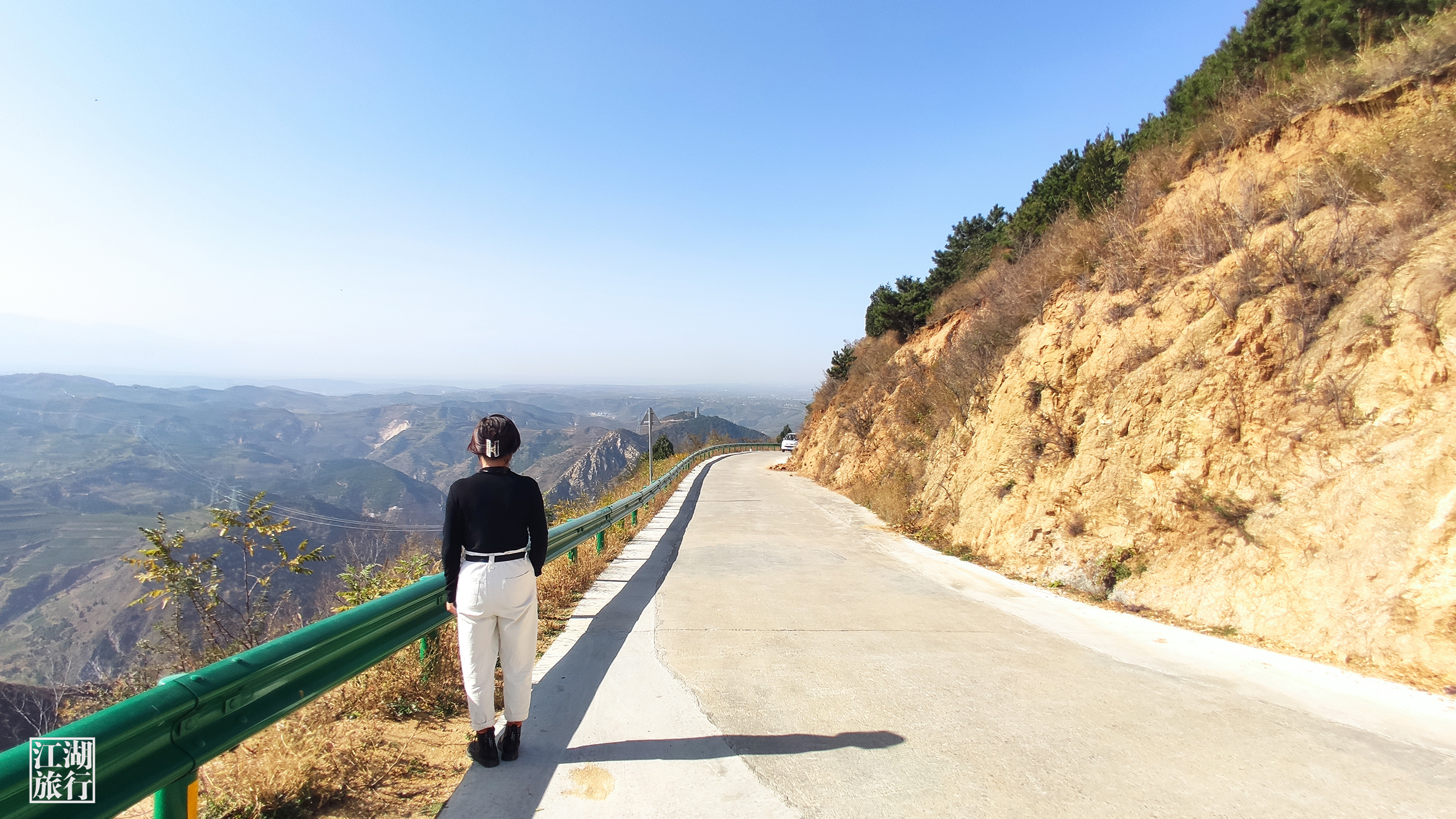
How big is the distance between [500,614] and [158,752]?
1.40 metres

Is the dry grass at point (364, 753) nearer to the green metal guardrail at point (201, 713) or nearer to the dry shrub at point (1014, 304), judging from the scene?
the green metal guardrail at point (201, 713)

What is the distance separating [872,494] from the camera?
1695 cm

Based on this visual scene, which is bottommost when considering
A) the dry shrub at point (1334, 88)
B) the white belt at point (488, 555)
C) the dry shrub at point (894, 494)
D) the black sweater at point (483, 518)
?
the dry shrub at point (894, 494)

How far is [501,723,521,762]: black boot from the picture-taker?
3.46 meters

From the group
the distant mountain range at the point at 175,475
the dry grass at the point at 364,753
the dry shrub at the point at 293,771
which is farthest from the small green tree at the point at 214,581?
the dry shrub at the point at 293,771

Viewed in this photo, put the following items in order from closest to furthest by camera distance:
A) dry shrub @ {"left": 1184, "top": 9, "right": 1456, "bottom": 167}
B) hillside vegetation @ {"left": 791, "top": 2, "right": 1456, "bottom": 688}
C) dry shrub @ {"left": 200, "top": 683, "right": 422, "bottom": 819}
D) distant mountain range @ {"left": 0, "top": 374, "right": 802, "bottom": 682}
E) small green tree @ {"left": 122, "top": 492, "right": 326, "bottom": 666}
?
dry shrub @ {"left": 200, "top": 683, "right": 422, "bottom": 819} < small green tree @ {"left": 122, "top": 492, "right": 326, "bottom": 666} < hillside vegetation @ {"left": 791, "top": 2, "right": 1456, "bottom": 688} < dry shrub @ {"left": 1184, "top": 9, "right": 1456, "bottom": 167} < distant mountain range @ {"left": 0, "top": 374, "right": 802, "bottom": 682}

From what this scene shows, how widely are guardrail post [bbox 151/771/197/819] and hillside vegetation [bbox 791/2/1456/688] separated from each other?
765 cm

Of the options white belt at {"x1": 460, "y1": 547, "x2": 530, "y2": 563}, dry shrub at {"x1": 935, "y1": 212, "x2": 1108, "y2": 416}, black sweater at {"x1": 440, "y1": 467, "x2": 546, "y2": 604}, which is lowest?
white belt at {"x1": 460, "y1": 547, "x2": 530, "y2": 563}

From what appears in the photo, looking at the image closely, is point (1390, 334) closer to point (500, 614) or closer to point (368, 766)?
point (500, 614)

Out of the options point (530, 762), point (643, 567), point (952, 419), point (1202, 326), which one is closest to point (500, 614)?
point (530, 762)

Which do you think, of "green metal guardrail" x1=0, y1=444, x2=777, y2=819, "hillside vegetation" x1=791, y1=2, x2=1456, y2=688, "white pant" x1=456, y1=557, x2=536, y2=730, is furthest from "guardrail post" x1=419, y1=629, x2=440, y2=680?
"hillside vegetation" x1=791, y1=2, x2=1456, y2=688

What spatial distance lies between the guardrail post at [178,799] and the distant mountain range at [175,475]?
258 centimetres

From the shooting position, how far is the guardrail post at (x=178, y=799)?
7.84 feet

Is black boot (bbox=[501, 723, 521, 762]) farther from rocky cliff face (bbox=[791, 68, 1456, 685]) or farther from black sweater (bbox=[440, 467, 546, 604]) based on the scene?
rocky cliff face (bbox=[791, 68, 1456, 685])
